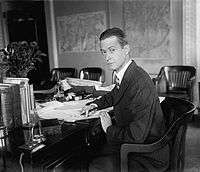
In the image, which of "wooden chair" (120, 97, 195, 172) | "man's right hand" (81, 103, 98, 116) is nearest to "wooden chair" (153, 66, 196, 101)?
"man's right hand" (81, 103, 98, 116)

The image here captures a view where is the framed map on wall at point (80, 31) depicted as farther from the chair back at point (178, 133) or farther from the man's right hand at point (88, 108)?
the chair back at point (178, 133)

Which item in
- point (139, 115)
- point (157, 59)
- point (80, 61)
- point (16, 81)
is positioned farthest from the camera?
point (80, 61)

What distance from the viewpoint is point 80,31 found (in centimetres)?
582

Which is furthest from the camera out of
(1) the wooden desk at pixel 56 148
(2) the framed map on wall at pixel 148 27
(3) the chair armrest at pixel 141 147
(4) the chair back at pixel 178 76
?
(2) the framed map on wall at pixel 148 27

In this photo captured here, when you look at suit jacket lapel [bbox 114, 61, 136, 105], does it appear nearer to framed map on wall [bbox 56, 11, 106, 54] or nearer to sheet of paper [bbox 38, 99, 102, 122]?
sheet of paper [bbox 38, 99, 102, 122]

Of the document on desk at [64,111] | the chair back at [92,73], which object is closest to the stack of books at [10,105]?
the document on desk at [64,111]

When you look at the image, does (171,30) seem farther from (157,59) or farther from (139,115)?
(139,115)

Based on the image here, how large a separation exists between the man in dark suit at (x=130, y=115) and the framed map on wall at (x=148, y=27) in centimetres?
313

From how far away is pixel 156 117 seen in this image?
172 cm

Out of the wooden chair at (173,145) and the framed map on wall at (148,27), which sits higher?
the framed map on wall at (148,27)

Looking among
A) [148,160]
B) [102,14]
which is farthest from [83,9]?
[148,160]

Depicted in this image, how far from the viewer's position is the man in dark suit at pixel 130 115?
1615 mm

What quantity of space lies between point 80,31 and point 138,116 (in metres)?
4.43

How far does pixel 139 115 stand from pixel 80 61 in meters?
4.44
